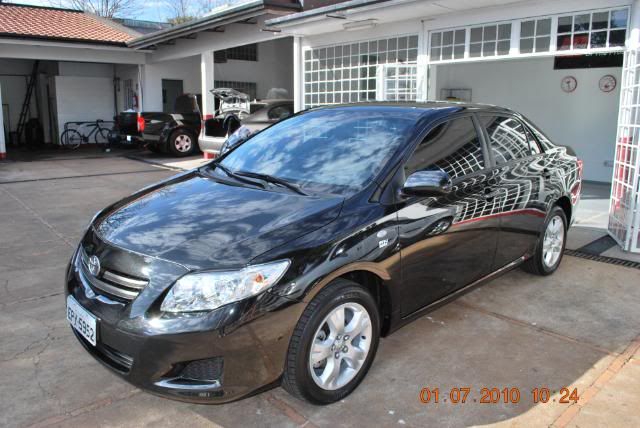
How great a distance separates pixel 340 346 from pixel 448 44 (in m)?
6.45

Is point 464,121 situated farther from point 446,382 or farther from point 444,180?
point 446,382

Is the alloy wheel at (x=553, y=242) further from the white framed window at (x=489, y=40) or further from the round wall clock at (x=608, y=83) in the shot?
the round wall clock at (x=608, y=83)

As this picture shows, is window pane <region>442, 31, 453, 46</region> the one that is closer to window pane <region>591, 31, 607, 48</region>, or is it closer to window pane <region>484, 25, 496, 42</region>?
window pane <region>484, 25, 496, 42</region>

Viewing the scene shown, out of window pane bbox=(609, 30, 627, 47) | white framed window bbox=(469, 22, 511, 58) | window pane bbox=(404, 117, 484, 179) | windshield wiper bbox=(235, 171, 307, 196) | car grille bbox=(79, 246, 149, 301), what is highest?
white framed window bbox=(469, 22, 511, 58)

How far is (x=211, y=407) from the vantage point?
9.03ft

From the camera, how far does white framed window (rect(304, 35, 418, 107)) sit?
8680mm

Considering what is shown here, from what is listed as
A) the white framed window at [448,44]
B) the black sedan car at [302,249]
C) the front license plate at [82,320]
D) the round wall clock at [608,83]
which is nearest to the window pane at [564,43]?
the white framed window at [448,44]

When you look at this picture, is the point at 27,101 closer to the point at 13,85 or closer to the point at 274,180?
the point at 13,85

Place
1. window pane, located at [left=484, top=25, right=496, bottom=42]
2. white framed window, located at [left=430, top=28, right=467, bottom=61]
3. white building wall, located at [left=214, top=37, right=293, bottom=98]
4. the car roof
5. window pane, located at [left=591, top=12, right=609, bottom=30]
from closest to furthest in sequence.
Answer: the car roof → window pane, located at [left=591, top=12, right=609, bottom=30] → window pane, located at [left=484, top=25, right=496, bottom=42] → white framed window, located at [left=430, top=28, right=467, bottom=61] → white building wall, located at [left=214, top=37, right=293, bottom=98]

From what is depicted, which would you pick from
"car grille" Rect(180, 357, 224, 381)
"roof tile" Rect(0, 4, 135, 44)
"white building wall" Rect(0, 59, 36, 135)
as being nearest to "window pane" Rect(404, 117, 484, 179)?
"car grille" Rect(180, 357, 224, 381)

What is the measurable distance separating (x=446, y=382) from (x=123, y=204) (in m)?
2.23

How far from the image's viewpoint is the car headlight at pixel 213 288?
7.68 ft

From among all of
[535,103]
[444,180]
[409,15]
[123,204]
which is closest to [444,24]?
[409,15]

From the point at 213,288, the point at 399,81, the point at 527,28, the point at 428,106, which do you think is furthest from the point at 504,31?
the point at 213,288
